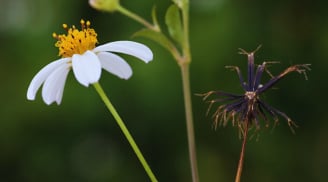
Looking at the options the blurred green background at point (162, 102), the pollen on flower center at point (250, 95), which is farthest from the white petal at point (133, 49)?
the blurred green background at point (162, 102)

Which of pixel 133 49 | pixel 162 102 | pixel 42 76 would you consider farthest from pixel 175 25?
pixel 162 102

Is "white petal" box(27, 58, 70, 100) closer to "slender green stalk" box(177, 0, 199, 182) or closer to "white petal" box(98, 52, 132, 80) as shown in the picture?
"white petal" box(98, 52, 132, 80)

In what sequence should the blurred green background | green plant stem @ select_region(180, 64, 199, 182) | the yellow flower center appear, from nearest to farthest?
green plant stem @ select_region(180, 64, 199, 182), the yellow flower center, the blurred green background

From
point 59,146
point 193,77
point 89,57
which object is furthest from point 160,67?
point 89,57

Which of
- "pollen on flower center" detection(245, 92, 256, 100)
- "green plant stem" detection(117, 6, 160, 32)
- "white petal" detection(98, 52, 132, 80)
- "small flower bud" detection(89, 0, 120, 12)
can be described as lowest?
"pollen on flower center" detection(245, 92, 256, 100)

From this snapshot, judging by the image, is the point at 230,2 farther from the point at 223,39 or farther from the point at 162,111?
the point at 162,111

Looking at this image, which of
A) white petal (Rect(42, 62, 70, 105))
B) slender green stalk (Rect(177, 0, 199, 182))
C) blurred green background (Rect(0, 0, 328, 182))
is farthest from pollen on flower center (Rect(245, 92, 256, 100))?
blurred green background (Rect(0, 0, 328, 182))
